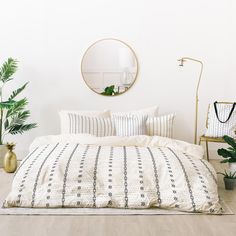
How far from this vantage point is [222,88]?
214 inches

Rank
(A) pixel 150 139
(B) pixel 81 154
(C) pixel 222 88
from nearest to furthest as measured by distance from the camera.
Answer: (B) pixel 81 154 < (A) pixel 150 139 < (C) pixel 222 88

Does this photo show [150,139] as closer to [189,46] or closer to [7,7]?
[189,46]

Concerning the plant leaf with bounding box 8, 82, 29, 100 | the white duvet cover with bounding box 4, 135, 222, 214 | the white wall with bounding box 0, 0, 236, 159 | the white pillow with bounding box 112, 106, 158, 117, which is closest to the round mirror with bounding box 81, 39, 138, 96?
the white wall with bounding box 0, 0, 236, 159

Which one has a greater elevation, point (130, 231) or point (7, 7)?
point (7, 7)

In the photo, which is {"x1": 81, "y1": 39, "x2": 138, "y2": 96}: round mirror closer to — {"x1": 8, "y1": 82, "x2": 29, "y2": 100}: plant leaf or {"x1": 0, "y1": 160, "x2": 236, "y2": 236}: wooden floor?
{"x1": 8, "y1": 82, "x2": 29, "y2": 100}: plant leaf

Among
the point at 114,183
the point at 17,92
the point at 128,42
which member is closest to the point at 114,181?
the point at 114,183

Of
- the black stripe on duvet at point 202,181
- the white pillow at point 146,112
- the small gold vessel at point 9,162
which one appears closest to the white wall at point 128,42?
the white pillow at point 146,112

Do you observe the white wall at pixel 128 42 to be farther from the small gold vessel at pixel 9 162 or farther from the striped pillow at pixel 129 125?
the small gold vessel at pixel 9 162

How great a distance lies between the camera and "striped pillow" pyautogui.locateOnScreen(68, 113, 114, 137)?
4.68 metres

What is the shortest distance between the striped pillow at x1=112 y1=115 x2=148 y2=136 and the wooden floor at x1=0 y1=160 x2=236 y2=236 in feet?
5.41

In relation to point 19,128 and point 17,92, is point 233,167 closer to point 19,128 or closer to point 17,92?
point 19,128

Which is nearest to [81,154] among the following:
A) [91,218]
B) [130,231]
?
[91,218]

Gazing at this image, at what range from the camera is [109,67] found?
211 inches

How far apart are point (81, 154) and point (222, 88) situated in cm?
254
